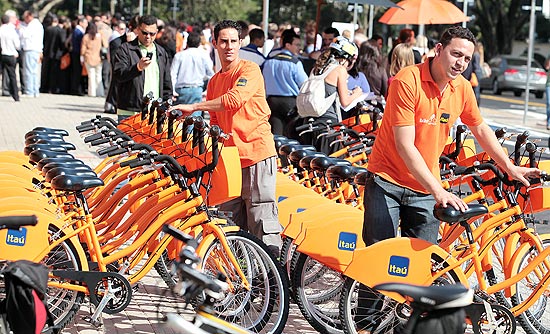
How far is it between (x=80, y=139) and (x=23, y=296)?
13957 millimetres

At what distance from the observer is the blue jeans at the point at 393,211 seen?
6328 millimetres

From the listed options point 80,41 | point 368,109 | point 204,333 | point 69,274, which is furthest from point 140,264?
point 80,41

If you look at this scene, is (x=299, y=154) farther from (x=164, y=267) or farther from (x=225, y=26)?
(x=164, y=267)

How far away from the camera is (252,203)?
25.7ft

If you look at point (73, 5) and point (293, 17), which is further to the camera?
point (73, 5)

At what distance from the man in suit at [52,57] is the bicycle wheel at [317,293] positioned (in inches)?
849

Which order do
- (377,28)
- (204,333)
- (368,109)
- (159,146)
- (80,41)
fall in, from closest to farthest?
1. (204,333)
2. (159,146)
3. (368,109)
4. (80,41)
5. (377,28)

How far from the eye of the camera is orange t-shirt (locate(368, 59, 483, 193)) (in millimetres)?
6148

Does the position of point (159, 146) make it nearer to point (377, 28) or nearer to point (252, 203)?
point (252, 203)

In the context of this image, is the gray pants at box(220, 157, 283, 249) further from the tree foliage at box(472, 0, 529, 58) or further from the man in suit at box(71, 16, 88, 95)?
the tree foliage at box(472, 0, 529, 58)

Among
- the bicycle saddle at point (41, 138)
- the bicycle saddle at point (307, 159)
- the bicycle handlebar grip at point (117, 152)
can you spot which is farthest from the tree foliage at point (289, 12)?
the bicycle handlebar grip at point (117, 152)

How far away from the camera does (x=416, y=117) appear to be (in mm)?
6238

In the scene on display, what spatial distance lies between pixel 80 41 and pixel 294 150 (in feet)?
65.1

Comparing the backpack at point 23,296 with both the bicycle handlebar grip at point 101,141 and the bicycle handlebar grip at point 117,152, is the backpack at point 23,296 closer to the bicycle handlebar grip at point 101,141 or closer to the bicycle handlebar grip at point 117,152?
the bicycle handlebar grip at point 117,152
